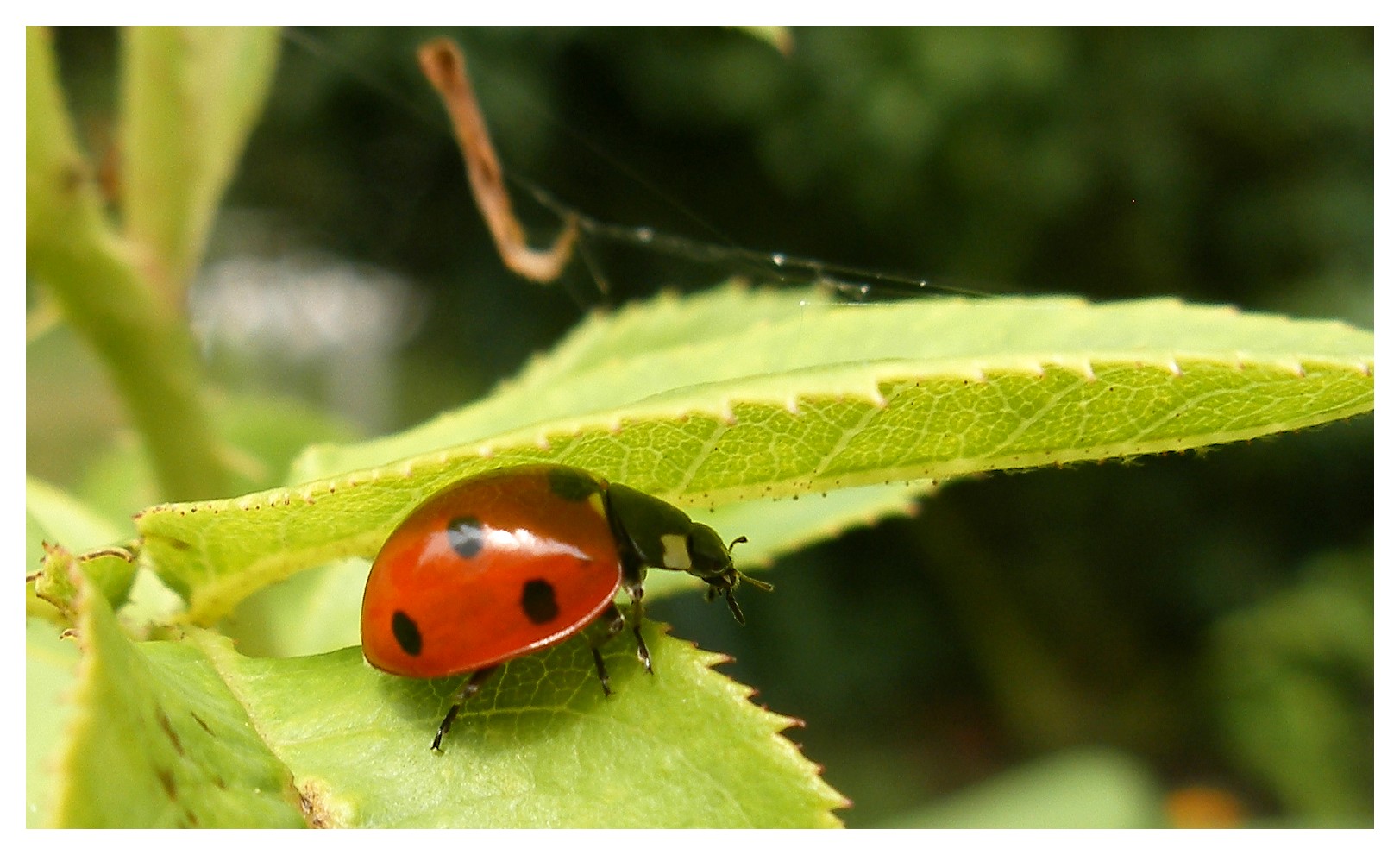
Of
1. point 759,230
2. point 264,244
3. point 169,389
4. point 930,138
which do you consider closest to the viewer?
point 169,389

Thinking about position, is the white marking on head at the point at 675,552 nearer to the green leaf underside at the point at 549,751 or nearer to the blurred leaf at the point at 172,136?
the green leaf underside at the point at 549,751

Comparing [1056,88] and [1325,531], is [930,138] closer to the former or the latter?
[1056,88]

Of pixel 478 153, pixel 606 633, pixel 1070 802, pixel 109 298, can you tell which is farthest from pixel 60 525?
pixel 1070 802

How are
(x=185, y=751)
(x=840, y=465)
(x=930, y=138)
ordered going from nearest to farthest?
(x=185, y=751)
(x=840, y=465)
(x=930, y=138)

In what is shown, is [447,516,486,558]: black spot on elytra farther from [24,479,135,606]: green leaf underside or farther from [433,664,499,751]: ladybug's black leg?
[24,479,135,606]: green leaf underside

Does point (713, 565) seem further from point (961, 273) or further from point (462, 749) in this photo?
point (961, 273)

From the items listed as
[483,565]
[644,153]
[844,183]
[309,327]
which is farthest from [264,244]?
[483,565]

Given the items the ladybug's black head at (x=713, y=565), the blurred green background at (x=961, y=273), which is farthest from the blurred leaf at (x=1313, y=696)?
the ladybug's black head at (x=713, y=565)

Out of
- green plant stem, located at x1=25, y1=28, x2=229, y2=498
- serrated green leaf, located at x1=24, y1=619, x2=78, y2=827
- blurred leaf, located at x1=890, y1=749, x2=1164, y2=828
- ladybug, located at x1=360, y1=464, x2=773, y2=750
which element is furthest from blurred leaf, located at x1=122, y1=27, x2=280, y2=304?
blurred leaf, located at x1=890, y1=749, x2=1164, y2=828
